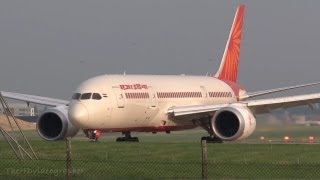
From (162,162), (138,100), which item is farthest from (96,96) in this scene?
(162,162)

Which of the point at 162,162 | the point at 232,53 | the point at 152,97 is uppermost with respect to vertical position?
the point at 232,53

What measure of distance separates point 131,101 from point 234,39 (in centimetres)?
1531

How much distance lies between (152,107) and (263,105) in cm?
551

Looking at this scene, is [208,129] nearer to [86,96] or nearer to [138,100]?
[138,100]

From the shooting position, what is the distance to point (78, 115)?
1545 inches

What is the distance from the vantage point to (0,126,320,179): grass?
2236 cm

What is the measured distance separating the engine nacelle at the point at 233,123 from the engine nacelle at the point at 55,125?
7.13 meters

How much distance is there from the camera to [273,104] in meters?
44.1

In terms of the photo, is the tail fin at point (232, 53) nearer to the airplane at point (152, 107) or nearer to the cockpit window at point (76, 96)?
the airplane at point (152, 107)

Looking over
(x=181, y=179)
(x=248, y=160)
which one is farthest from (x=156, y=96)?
(x=181, y=179)

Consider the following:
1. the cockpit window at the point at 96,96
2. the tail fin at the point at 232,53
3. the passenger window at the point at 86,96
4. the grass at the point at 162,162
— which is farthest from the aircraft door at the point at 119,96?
the tail fin at the point at 232,53

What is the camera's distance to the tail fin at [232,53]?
5438 cm

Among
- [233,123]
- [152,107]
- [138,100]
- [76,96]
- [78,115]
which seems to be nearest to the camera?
[78,115]

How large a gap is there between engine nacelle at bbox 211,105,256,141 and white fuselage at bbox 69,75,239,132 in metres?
3.37
